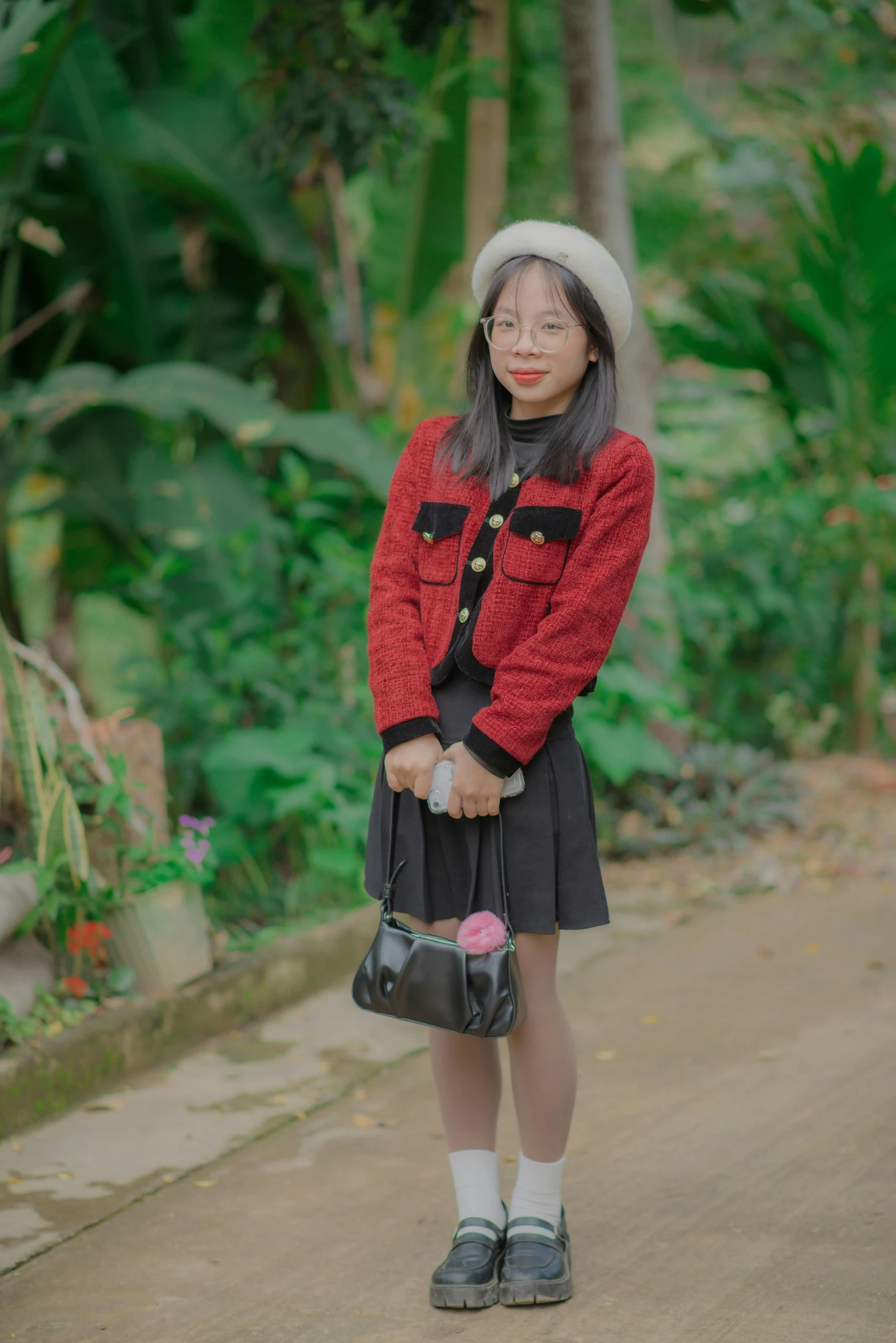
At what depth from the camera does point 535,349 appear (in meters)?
2.05

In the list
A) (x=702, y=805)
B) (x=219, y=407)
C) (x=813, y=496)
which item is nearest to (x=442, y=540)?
(x=219, y=407)

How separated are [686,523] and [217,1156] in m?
3.37

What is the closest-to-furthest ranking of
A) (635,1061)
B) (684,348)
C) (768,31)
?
(635,1061)
(768,31)
(684,348)

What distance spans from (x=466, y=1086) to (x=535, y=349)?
121 cm

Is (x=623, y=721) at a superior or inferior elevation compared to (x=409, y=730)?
inferior

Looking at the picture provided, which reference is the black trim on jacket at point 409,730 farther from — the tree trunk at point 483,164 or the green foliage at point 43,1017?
the tree trunk at point 483,164

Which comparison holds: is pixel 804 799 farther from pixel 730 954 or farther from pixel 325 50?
pixel 325 50

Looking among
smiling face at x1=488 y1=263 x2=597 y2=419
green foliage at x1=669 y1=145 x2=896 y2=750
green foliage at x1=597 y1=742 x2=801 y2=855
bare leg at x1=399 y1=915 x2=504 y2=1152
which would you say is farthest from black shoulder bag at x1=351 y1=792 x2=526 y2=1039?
green foliage at x1=669 y1=145 x2=896 y2=750

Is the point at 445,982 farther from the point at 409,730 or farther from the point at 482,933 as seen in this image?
the point at 409,730

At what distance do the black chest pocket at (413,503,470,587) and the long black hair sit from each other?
0.06m

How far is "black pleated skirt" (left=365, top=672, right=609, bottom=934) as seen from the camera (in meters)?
2.08

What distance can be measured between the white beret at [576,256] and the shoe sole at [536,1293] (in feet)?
5.00

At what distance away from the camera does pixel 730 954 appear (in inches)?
146

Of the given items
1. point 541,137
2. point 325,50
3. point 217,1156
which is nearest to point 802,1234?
point 217,1156
